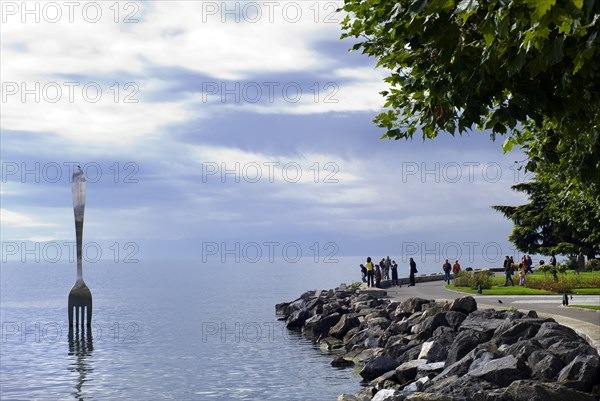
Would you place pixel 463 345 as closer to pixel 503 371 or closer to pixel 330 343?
pixel 503 371

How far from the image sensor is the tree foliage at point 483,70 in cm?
989

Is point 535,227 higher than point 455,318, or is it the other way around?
point 535,227

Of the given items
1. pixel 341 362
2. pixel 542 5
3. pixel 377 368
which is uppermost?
pixel 542 5

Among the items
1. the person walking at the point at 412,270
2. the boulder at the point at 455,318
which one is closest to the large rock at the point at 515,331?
the boulder at the point at 455,318

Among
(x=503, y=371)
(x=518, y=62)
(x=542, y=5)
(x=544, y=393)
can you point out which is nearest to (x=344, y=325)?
(x=503, y=371)

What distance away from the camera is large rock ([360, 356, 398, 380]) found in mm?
25984

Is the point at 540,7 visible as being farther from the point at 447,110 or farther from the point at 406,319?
the point at 406,319

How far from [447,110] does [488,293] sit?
3432 cm

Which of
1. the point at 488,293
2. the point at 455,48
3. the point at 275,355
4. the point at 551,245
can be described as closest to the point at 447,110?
the point at 455,48

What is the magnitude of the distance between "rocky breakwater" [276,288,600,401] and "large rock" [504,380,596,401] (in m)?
0.02

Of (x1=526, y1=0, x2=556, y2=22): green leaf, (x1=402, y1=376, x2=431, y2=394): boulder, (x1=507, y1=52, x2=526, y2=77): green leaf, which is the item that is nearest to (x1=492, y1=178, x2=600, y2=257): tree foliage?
(x1=402, y1=376, x2=431, y2=394): boulder

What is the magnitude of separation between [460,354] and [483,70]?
13453 mm

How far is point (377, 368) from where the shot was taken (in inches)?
1026

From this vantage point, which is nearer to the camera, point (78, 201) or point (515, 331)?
point (515, 331)
